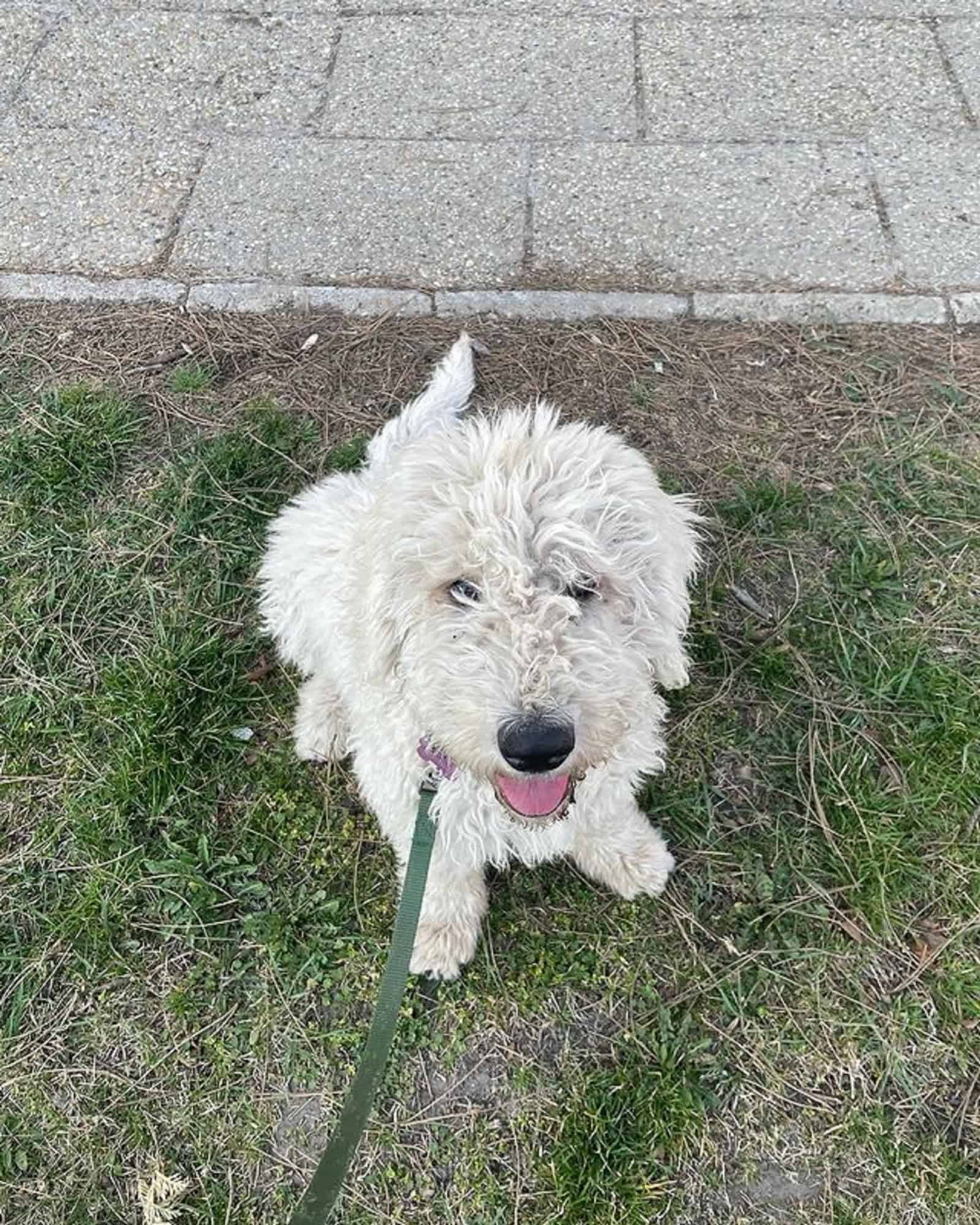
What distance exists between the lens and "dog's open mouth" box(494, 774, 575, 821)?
6.55 feet

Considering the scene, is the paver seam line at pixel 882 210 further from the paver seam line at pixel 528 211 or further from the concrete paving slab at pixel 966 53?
the paver seam line at pixel 528 211

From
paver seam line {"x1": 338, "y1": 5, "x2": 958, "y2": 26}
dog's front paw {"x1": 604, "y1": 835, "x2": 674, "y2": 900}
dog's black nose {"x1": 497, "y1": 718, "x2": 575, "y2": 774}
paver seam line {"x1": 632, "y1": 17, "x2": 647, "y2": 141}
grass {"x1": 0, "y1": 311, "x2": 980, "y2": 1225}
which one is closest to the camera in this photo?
dog's black nose {"x1": 497, "y1": 718, "x2": 575, "y2": 774}

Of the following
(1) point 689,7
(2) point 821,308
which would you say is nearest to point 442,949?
(2) point 821,308

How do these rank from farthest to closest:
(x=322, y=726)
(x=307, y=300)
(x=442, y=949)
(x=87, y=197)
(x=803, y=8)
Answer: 1. (x=803, y=8)
2. (x=87, y=197)
3. (x=307, y=300)
4. (x=322, y=726)
5. (x=442, y=949)

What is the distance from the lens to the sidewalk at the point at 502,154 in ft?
14.3

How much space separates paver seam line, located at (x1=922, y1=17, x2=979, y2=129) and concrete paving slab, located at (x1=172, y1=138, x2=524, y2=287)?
7.79ft

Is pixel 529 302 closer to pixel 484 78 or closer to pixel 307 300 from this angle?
pixel 307 300

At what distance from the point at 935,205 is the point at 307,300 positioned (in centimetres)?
308

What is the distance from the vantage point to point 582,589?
2033 mm

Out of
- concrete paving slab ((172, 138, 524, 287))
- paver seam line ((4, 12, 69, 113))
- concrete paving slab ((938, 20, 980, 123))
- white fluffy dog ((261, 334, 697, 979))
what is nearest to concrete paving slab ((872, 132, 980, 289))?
concrete paving slab ((938, 20, 980, 123))

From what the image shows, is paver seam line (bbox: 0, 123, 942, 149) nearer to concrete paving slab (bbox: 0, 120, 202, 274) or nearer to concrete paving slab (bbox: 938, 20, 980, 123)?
concrete paving slab (bbox: 0, 120, 202, 274)

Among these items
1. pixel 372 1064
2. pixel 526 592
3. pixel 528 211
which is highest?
pixel 526 592

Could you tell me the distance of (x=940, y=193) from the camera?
4.52 metres

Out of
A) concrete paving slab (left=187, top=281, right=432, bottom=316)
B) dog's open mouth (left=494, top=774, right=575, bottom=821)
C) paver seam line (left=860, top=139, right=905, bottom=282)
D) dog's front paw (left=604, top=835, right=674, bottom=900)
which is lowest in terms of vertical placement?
dog's front paw (left=604, top=835, right=674, bottom=900)
